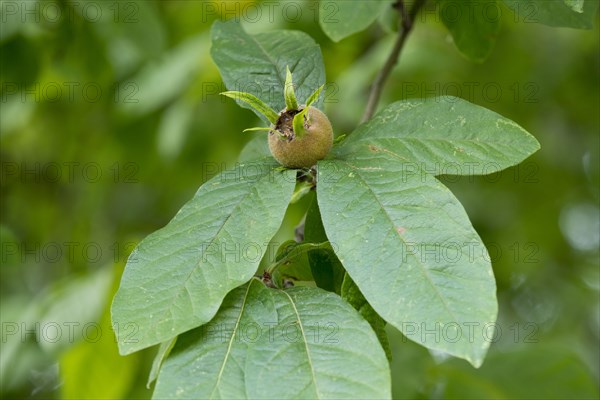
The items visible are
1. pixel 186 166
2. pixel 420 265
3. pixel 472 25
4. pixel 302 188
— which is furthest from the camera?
pixel 186 166

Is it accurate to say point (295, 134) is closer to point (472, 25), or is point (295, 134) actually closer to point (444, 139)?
point (444, 139)

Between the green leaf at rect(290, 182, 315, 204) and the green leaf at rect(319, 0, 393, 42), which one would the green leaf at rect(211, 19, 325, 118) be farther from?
the green leaf at rect(290, 182, 315, 204)

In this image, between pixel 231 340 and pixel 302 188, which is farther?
pixel 302 188

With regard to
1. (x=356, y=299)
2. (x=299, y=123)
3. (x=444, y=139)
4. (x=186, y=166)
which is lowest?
(x=186, y=166)

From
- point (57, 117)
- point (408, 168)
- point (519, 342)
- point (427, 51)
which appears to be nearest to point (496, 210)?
point (519, 342)

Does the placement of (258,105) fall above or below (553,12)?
above

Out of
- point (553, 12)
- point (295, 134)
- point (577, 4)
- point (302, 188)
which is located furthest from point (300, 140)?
point (553, 12)
